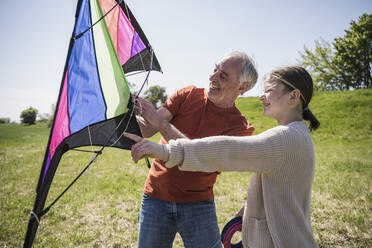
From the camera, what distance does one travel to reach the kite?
146cm

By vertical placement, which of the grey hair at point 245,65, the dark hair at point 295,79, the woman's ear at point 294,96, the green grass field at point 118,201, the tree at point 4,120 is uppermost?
the tree at point 4,120

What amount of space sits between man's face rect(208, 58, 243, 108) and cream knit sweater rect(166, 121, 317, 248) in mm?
994

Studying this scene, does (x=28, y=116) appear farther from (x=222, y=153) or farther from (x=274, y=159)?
(x=274, y=159)

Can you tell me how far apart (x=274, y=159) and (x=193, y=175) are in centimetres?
103

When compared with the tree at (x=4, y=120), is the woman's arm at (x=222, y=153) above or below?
below

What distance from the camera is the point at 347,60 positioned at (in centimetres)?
2744

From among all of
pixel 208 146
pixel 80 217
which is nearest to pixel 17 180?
pixel 80 217

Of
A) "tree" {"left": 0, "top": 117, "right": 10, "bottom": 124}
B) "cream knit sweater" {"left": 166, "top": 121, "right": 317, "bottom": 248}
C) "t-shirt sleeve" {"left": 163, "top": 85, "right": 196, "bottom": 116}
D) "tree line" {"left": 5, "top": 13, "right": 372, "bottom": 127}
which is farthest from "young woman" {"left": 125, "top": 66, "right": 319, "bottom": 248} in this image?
"tree" {"left": 0, "top": 117, "right": 10, "bottom": 124}

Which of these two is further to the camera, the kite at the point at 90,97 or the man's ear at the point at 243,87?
the man's ear at the point at 243,87

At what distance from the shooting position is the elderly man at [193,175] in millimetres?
2064

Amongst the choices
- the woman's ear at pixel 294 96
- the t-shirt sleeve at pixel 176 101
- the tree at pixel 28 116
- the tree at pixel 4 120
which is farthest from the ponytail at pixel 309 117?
the tree at pixel 28 116

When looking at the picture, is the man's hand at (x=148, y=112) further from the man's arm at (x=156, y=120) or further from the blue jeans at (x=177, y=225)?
the blue jeans at (x=177, y=225)

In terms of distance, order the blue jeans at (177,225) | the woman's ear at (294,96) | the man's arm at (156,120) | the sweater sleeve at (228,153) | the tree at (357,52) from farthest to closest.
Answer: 1. the tree at (357,52)
2. the blue jeans at (177,225)
3. the man's arm at (156,120)
4. the woman's ear at (294,96)
5. the sweater sleeve at (228,153)

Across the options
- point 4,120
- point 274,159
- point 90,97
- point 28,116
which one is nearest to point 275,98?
point 274,159
